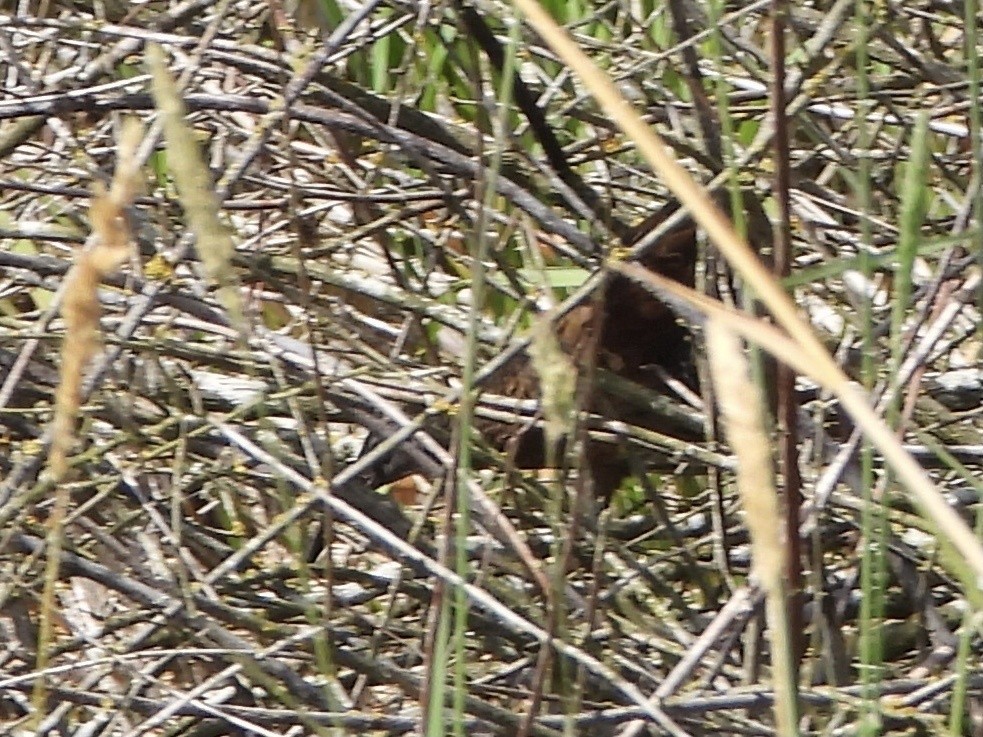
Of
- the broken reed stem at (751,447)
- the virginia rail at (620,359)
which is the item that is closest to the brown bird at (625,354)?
the virginia rail at (620,359)

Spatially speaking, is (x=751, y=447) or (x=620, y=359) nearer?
(x=751, y=447)

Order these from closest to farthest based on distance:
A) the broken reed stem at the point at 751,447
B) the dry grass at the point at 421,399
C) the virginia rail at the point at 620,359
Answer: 1. the broken reed stem at the point at 751,447
2. the dry grass at the point at 421,399
3. the virginia rail at the point at 620,359

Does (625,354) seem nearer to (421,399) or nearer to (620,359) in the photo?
(620,359)

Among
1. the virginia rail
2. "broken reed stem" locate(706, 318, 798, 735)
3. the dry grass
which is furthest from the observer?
the virginia rail

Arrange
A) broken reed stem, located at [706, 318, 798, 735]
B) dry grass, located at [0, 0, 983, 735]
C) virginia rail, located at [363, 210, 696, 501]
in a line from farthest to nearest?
virginia rail, located at [363, 210, 696, 501]
dry grass, located at [0, 0, 983, 735]
broken reed stem, located at [706, 318, 798, 735]

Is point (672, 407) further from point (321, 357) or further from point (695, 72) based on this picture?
point (695, 72)

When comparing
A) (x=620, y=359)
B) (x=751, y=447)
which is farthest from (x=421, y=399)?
(x=751, y=447)

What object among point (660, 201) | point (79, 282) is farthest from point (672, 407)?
point (79, 282)

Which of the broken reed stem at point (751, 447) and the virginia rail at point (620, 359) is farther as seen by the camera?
the virginia rail at point (620, 359)

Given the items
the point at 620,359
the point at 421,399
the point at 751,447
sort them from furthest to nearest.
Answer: the point at 620,359 < the point at 421,399 < the point at 751,447

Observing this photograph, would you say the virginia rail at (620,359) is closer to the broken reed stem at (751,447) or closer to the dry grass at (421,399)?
the dry grass at (421,399)

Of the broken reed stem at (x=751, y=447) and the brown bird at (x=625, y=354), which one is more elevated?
the brown bird at (x=625, y=354)

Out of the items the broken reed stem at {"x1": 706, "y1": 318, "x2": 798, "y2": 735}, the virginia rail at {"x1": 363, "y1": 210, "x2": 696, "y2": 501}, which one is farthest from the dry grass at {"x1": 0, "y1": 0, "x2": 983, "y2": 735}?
the broken reed stem at {"x1": 706, "y1": 318, "x2": 798, "y2": 735}

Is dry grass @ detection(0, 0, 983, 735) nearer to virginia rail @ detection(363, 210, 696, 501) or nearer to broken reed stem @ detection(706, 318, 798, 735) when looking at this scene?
virginia rail @ detection(363, 210, 696, 501)
